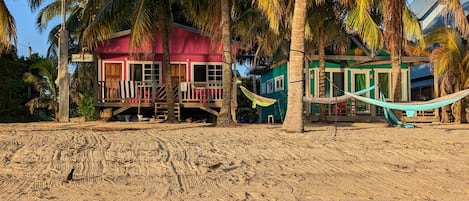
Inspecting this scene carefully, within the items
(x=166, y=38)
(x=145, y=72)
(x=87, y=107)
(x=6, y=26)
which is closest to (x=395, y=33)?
(x=166, y=38)

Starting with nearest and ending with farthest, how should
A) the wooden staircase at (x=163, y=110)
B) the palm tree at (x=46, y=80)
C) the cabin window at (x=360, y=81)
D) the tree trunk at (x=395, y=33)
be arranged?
the tree trunk at (x=395, y=33), the wooden staircase at (x=163, y=110), the cabin window at (x=360, y=81), the palm tree at (x=46, y=80)

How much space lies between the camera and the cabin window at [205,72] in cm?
1922

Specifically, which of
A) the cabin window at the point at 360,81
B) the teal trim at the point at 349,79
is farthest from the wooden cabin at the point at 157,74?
the cabin window at the point at 360,81

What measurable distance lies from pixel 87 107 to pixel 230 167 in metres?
15.4

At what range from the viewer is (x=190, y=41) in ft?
62.6

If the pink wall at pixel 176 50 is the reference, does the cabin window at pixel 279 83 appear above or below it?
below

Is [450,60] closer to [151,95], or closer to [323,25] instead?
[323,25]

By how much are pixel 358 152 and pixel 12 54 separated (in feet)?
68.1

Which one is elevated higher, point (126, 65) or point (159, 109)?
point (126, 65)

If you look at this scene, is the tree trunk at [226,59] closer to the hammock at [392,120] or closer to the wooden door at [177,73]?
the hammock at [392,120]

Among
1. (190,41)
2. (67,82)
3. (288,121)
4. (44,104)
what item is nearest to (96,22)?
(67,82)

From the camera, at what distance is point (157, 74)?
19.2m

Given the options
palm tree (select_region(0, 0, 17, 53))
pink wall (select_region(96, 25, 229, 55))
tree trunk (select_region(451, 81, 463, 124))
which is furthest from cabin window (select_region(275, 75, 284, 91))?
palm tree (select_region(0, 0, 17, 53))

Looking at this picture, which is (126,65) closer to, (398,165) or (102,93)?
(102,93)
